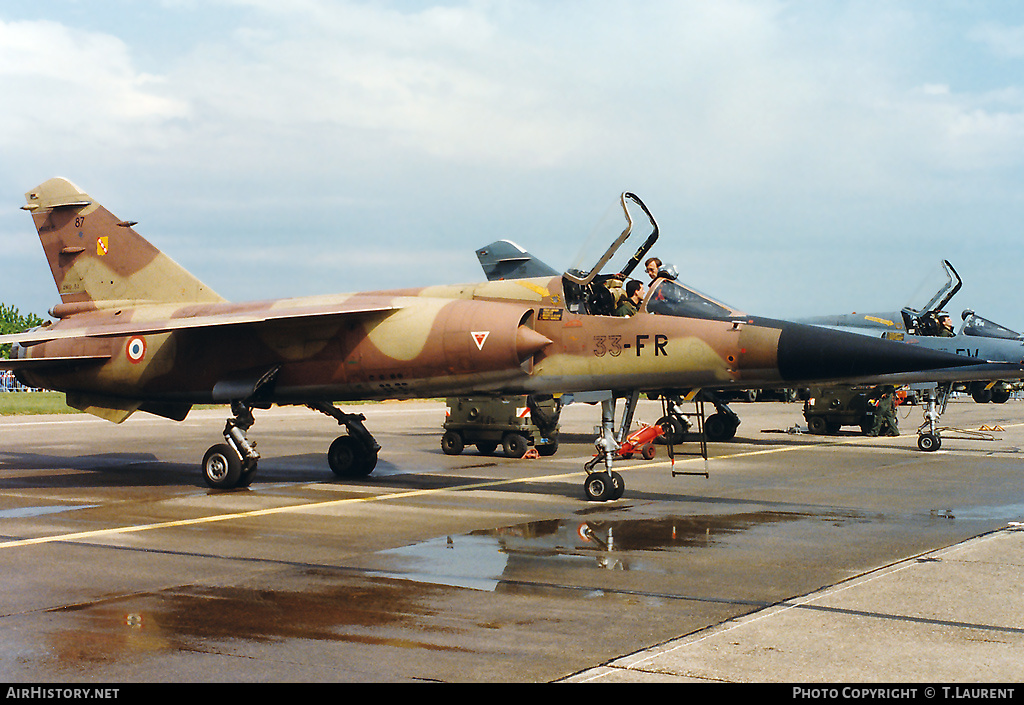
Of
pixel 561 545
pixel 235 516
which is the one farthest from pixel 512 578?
pixel 235 516

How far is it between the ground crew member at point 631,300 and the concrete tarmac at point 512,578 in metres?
2.53

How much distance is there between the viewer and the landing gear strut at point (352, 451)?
15.5m

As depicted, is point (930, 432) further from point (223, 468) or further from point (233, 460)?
point (223, 468)

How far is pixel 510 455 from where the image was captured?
63.6 ft

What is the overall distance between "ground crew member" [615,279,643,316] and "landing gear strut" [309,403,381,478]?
17.4 ft

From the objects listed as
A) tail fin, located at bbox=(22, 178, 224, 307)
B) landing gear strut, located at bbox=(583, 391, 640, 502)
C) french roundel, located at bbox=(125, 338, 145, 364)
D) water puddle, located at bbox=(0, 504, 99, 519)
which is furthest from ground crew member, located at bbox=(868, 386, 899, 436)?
water puddle, located at bbox=(0, 504, 99, 519)

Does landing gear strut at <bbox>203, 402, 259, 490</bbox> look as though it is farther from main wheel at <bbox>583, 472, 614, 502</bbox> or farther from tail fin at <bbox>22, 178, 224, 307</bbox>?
main wheel at <bbox>583, 472, 614, 502</bbox>

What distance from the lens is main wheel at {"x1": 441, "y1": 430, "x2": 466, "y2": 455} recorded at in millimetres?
19766

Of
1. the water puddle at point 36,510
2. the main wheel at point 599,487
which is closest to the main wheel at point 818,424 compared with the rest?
the main wheel at point 599,487

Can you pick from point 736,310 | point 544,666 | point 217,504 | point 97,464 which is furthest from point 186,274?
point 544,666

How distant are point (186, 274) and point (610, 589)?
11.9m

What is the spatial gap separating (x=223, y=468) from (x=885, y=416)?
18.6m

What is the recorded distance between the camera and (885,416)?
25234 mm
